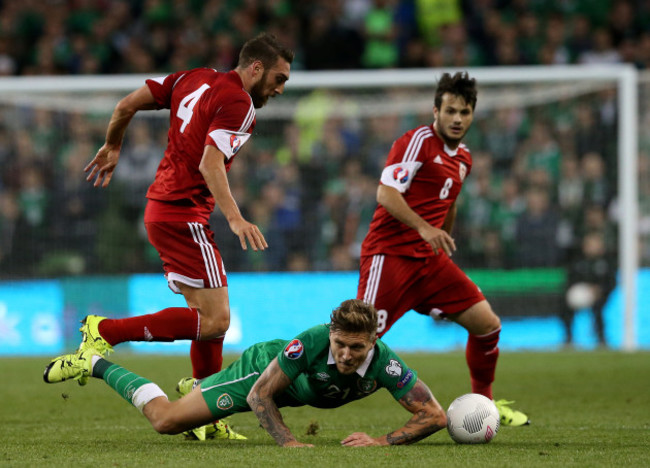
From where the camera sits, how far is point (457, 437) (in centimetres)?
575

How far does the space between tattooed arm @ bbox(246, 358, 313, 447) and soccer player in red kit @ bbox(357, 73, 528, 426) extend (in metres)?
1.48

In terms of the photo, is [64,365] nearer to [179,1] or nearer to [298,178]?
[298,178]

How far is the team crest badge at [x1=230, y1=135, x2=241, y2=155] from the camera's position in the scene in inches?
229

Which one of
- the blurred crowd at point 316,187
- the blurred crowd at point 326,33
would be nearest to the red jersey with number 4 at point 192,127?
the blurred crowd at point 316,187

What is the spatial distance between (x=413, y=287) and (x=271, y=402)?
1.81 meters

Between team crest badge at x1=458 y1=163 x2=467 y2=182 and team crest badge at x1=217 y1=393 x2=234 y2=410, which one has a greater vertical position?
team crest badge at x1=458 y1=163 x2=467 y2=182

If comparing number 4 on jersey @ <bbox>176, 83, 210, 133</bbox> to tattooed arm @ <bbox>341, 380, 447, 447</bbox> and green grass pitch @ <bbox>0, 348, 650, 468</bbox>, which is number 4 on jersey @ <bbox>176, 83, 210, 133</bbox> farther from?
tattooed arm @ <bbox>341, 380, 447, 447</bbox>

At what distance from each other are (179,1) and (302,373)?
44.9 ft

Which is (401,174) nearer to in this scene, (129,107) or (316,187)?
(129,107)

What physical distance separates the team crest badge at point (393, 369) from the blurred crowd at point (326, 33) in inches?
426

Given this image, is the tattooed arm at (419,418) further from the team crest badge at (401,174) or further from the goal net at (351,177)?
the goal net at (351,177)

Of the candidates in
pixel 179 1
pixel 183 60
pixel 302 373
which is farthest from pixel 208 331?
pixel 179 1

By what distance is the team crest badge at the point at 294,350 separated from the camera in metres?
5.29

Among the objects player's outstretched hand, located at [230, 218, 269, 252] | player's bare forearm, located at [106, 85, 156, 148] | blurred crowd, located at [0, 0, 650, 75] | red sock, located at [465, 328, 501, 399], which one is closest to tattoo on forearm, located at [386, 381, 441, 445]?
player's outstretched hand, located at [230, 218, 269, 252]
